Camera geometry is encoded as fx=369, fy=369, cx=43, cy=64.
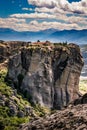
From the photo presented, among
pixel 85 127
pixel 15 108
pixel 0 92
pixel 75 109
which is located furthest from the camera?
pixel 0 92

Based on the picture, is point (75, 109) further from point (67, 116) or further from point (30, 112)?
point (30, 112)

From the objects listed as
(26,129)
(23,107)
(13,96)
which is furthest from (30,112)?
(26,129)

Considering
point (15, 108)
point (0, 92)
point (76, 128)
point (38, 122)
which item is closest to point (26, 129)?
point (38, 122)

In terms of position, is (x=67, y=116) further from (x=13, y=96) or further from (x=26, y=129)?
(x=13, y=96)

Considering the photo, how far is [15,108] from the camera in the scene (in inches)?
7121

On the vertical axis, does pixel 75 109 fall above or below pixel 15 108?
above

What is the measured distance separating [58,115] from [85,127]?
4838mm

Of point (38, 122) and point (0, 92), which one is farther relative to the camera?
point (0, 92)

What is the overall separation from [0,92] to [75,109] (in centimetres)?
17202

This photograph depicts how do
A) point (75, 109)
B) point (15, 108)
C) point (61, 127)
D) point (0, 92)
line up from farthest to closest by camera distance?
point (0, 92)
point (15, 108)
point (75, 109)
point (61, 127)

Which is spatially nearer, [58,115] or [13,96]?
[58,115]

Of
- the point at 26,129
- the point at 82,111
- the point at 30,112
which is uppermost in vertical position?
the point at 82,111

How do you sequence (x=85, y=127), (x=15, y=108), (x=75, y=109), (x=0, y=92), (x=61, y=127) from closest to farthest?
(x=85, y=127), (x=61, y=127), (x=75, y=109), (x=15, y=108), (x=0, y=92)

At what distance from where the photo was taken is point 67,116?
26531 mm
